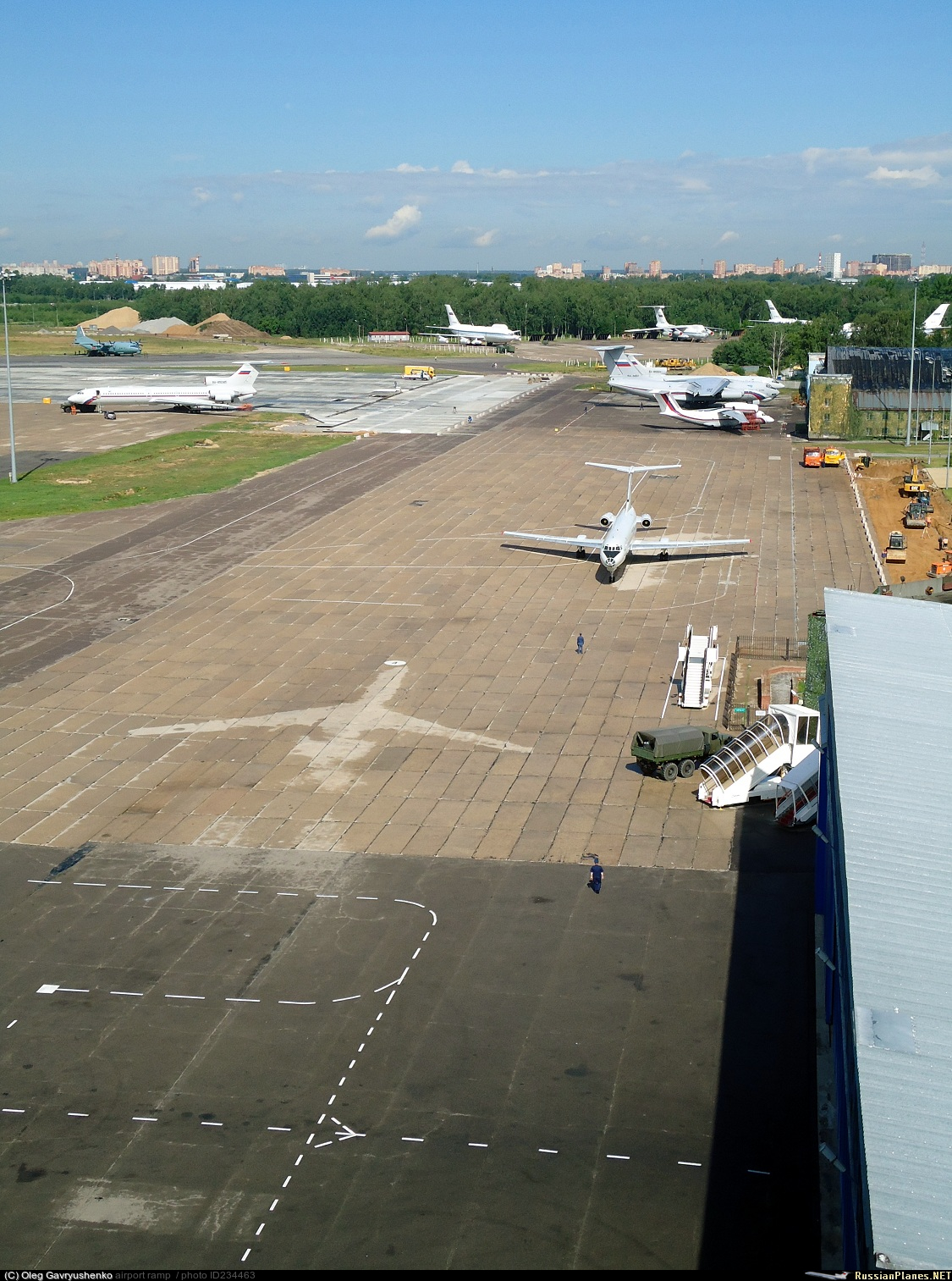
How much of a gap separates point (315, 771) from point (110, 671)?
1771 cm

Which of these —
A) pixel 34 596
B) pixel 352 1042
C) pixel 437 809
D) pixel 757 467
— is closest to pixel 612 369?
pixel 757 467

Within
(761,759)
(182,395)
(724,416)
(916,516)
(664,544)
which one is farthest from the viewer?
(182,395)

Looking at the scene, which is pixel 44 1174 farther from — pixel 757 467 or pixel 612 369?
pixel 612 369

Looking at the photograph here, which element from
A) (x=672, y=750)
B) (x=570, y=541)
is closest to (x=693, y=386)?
(x=570, y=541)

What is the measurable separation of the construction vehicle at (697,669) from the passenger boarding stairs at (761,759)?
24.2ft

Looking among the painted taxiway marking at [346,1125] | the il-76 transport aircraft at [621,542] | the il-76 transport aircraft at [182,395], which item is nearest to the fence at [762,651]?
the il-76 transport aircraft at [621,542]

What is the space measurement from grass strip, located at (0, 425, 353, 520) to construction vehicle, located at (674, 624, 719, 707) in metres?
59.6

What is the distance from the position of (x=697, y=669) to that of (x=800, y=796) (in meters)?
13.4

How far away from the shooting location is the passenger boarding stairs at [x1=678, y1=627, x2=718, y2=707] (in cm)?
5647

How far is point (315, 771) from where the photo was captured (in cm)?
5069

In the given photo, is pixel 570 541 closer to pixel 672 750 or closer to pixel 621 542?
pixel 621 542

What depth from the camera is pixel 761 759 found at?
4738 centimetres

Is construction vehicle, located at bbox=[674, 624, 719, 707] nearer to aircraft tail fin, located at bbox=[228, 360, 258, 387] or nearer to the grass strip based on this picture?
the grass strip

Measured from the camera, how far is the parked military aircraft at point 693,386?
150375 mm
